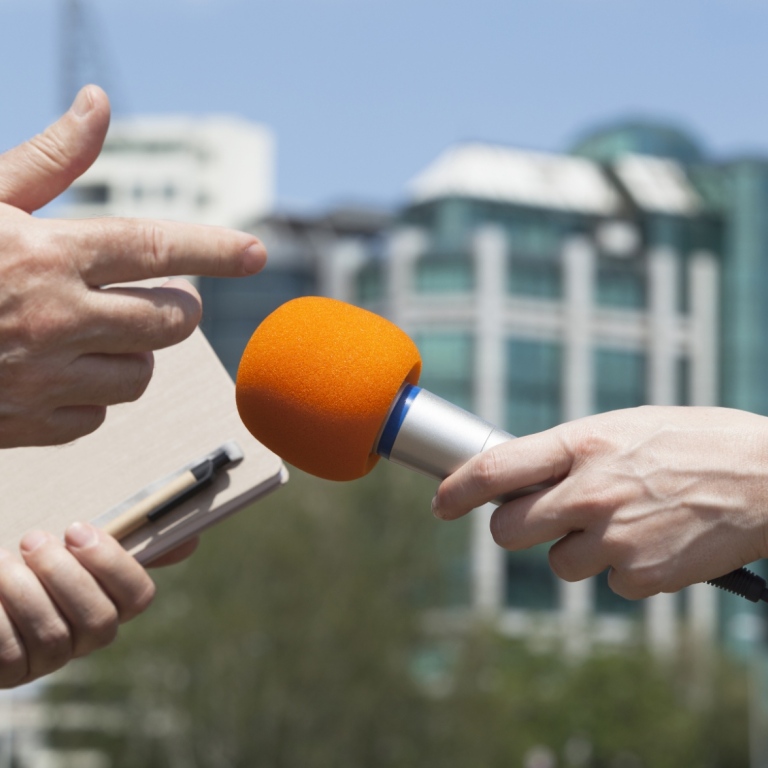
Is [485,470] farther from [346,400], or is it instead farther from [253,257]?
[253,257]

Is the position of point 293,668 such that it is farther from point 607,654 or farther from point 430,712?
point 607,654

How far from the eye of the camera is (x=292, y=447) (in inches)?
90.7

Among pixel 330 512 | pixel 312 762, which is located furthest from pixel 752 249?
pixel 312 762

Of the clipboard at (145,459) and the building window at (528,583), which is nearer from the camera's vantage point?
the clipboard at (145,459)

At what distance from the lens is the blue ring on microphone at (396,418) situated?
2.23 meters

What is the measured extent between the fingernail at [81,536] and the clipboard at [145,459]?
0.28ft

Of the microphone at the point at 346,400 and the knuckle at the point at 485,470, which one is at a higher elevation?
the microphone at the point at 346,400

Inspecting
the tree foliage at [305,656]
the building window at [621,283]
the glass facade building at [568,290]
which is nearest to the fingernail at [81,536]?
the tree foliage at [305,656]

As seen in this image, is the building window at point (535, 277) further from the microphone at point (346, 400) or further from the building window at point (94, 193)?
the microphone at point (346, 400)

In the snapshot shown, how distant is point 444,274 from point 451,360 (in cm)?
381

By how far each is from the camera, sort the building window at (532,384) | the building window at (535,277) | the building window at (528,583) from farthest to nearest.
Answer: the building window at (535,277), the building window at (532,384), the building window at (528,583)

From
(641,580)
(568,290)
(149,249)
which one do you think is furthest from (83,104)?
(568,290)

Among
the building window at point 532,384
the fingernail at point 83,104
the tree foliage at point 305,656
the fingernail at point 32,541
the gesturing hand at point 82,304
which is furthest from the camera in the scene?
the building window at point 532,384

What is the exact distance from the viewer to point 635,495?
7.04ft
